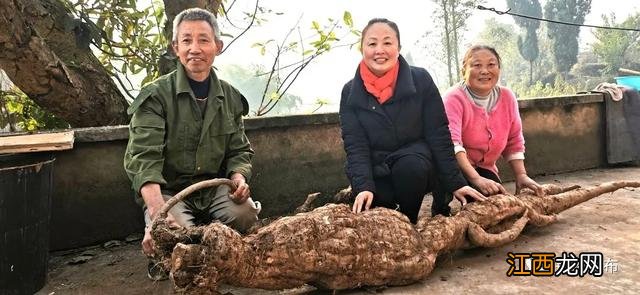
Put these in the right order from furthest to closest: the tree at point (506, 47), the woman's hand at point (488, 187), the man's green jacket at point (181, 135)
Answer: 1. the tree at point (506, 47)
2. the woman's hand at point (488, 187)
3. the man's green jacket at point (181, 135)

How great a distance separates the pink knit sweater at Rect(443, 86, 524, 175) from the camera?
2.33 meters

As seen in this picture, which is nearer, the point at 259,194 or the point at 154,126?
the point at 154,126

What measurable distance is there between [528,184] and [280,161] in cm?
154

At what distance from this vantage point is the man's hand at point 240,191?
6.03 ft

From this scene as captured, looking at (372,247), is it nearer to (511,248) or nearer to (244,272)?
(244,272)

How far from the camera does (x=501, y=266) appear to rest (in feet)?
5.93

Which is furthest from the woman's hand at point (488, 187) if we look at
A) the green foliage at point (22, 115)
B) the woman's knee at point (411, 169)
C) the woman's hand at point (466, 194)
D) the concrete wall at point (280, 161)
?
the green foliage at point (22, 115)

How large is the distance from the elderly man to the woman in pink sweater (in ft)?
3.82

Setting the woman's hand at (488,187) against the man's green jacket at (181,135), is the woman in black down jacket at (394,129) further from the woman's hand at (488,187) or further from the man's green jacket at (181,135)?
the man's green jacket at (181,135)

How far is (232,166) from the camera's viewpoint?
198 cm

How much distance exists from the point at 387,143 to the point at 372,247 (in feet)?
2.05

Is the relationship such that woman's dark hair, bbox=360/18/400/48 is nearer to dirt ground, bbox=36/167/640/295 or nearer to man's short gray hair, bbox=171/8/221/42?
man's short gray hair, bbox=171/8/221/42

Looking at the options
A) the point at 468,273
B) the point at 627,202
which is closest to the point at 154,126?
the point at 468,273

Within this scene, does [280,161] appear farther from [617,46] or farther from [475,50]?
[617,46]
